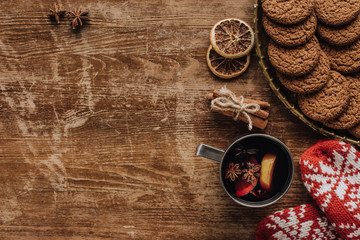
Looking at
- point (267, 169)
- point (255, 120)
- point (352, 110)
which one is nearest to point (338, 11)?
point (352, 110)

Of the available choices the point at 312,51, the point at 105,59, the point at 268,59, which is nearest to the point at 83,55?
the point at 105,59

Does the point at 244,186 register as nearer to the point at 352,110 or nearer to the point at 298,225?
A: the point at 298,225

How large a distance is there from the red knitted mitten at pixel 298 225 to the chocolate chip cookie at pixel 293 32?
0.65 metres

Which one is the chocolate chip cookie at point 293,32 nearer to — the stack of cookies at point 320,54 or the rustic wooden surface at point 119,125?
the stack of cookies at point 320,54

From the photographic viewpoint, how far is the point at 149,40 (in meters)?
1.16

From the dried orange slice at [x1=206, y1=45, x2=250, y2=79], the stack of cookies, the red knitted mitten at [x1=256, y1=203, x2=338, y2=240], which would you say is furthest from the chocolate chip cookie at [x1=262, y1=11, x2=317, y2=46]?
the red knitted mitten at [x1=256, y1=203, x2=338, y2=240]

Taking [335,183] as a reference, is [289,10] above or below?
above

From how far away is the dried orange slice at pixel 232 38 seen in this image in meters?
1.05

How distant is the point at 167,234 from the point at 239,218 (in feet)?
0.99

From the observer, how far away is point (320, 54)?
102 cm

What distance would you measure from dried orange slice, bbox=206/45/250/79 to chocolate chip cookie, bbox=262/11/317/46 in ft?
0.48

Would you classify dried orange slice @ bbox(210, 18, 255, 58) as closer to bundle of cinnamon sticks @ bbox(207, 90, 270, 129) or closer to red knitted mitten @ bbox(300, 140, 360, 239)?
bundle of cinnamon sticks @ bbox(207, 90, 270, 129)

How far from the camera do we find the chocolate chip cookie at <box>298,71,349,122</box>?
1.02 metres

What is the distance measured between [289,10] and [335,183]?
27.2 inches
